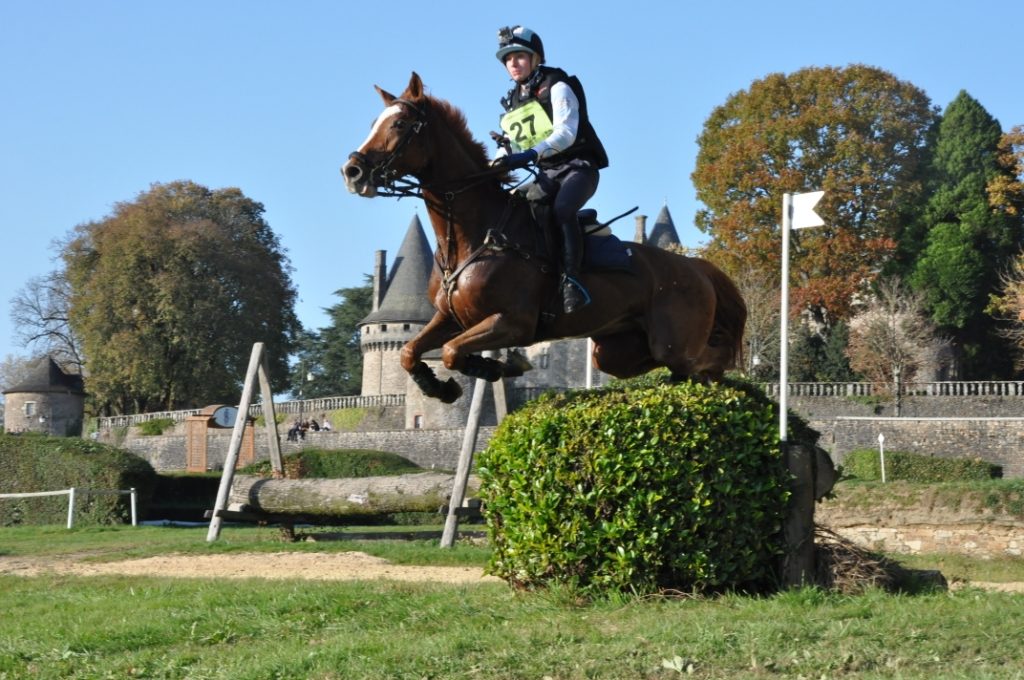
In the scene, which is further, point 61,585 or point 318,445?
point 318,445

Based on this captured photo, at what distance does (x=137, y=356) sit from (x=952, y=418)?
4119cm

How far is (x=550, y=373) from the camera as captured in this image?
8481 centimetres

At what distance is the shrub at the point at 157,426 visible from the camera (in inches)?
2790

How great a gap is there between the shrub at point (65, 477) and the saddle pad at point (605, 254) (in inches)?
690

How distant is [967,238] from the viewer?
205 ft

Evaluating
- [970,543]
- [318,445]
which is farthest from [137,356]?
[970,543]

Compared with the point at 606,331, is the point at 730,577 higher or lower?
lower

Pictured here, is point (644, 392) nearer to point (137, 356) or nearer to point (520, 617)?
point (520, 617)

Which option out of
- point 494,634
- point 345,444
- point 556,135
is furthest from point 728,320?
point 345,444

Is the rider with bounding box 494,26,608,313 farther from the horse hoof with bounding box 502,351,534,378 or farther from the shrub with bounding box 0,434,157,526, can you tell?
the shrub with bounding box 0,434,157,526

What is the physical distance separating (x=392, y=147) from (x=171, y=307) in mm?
59806

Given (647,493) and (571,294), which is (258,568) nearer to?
(571,294)

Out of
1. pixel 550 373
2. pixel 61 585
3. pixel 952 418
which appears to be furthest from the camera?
pixel 550 373

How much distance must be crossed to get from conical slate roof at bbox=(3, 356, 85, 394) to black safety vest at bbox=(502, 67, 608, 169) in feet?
260
